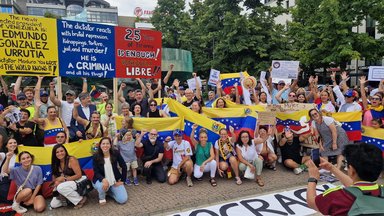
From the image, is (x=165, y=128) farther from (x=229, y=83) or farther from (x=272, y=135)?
(x=229, y=83)

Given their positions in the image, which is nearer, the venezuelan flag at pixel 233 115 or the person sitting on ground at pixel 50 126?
the person sitting on ground at pixel 50 126

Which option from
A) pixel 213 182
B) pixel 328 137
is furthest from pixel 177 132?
pixel 328 137

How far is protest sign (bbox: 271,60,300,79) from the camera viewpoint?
1023cm

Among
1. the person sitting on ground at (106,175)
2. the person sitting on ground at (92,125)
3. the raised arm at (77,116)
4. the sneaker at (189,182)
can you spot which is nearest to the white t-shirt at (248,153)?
the sneaker at (189,182)

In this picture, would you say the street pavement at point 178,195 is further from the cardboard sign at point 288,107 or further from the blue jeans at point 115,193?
the cardboard sign at point 288,107

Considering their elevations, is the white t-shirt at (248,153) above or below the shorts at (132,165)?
above

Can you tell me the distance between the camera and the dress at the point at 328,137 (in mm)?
7473

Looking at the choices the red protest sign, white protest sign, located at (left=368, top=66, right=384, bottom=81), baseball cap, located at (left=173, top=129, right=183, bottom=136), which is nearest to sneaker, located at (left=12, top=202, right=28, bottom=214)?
baseball cap, located at (left=173, top=129, right=183, bottom=136)

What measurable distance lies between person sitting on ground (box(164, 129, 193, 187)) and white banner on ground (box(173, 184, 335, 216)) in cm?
131

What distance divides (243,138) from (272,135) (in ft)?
4.36

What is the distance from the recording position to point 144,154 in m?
7.22

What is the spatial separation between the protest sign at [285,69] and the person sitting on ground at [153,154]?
5.14 m

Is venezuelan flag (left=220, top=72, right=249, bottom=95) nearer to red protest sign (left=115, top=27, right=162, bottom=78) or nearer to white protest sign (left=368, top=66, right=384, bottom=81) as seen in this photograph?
red protest sign (left=115, top=27, right=162, bottom=78)

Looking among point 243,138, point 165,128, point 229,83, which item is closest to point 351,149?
point 243,138
